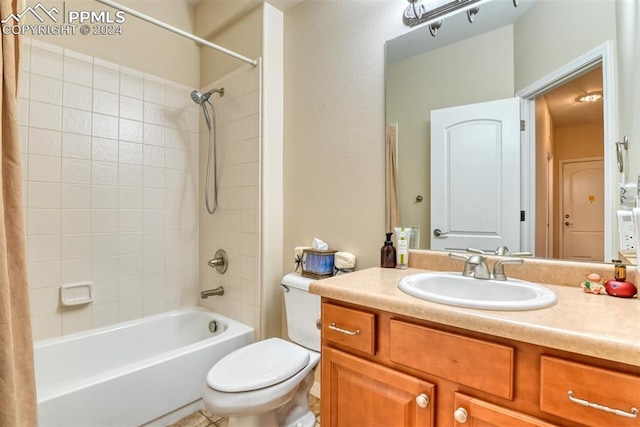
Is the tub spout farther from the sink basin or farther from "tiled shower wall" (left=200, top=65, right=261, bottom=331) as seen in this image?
the sink basin

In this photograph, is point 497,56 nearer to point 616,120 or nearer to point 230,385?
point 616,120

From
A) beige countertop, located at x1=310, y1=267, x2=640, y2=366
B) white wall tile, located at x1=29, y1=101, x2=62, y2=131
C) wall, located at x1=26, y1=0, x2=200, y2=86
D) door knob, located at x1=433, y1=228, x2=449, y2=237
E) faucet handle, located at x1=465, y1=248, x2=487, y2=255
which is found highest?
wall, located at x1=26, y1=0, x2=200, y2=86

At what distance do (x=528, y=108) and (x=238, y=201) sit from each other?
1666 mm

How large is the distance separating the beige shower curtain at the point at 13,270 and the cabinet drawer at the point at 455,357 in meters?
1.14

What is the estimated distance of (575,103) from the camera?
110cm

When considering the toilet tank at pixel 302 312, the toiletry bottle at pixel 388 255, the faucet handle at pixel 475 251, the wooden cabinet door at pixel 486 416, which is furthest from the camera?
the toilet tank at pixel 302 312

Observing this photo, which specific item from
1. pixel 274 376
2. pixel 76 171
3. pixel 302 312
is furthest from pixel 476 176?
Result: pixel 76 171

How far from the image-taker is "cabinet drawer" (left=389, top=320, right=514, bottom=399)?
749 mm

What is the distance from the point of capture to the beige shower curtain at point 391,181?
1535 millimetres

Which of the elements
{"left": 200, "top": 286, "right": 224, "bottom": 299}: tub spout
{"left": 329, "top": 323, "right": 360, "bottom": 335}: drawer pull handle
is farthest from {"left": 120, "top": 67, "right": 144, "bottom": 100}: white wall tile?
{"left": 329, "top": 323, "right": 360, "bottom": 335}: drawer pull handle

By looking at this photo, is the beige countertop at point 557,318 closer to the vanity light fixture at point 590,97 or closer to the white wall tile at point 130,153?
the vanity light fixture at point 590,97

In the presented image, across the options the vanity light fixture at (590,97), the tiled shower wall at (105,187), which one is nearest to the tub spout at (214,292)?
the tiled shower wall at (105,187)

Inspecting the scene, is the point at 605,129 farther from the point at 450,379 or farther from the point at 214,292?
the point at 214,292

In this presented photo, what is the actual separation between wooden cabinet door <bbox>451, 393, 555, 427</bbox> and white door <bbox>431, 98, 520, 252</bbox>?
0.67 m
